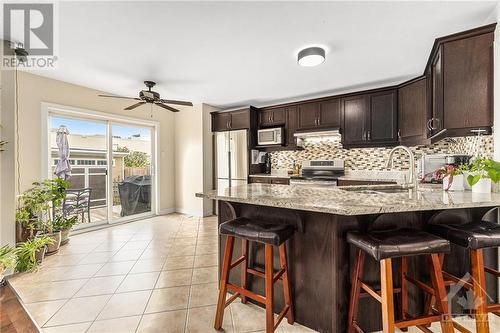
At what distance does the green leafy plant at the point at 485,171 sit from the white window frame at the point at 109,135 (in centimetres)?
488

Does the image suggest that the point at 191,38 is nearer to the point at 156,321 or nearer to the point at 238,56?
the point at 238,56

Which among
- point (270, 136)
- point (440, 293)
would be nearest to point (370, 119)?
point (270, 136)

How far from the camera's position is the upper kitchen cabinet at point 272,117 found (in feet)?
14.8

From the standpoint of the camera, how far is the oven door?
4.42 metres

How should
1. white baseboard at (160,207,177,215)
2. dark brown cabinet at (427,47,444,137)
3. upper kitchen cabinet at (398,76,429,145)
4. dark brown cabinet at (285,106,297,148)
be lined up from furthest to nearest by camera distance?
white baseboard at (160,207,177,215), dark brown cabinet at (285,106,297,148), upper kitchen cabinet at (398,76,429,145), dark brown cabinet at (427,47,444,137)

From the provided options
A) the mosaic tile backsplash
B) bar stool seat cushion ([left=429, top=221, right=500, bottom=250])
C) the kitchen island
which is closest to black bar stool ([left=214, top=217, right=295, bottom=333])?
the kitchen island

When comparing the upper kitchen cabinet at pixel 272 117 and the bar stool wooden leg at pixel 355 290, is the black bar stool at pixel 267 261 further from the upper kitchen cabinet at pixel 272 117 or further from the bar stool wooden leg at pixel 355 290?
the upper kitchen cabinet at pixel 272 117

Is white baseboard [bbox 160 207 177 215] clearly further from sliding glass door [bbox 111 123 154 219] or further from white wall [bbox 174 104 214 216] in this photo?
sliding glass door [bbox 111 123 154 219]

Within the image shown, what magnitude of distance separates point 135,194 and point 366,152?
4.59m

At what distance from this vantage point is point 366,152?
3928 millimetres

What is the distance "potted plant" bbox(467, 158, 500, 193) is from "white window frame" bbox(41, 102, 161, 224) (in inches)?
192

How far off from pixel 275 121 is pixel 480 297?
378 centimetres

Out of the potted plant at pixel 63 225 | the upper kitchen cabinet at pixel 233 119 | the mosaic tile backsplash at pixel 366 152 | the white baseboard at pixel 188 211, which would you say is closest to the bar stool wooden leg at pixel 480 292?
the mosaic tile backsplash at pixel 366 152

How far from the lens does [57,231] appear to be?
2971 millimetres
